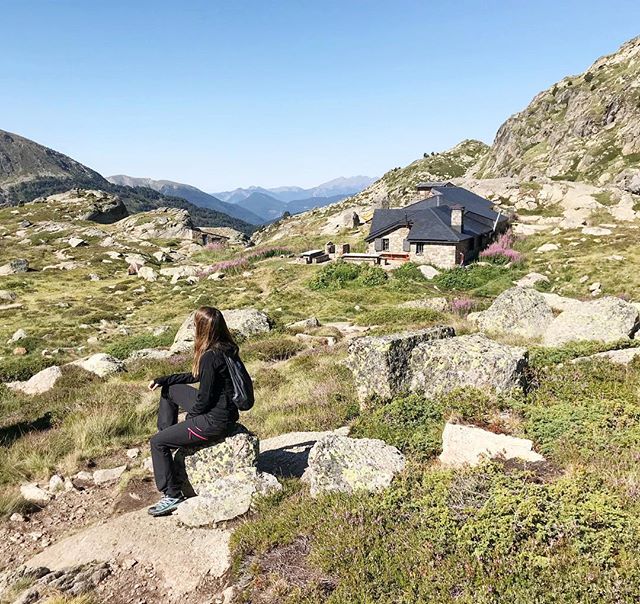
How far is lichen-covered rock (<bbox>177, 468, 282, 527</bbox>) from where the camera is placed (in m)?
7.11

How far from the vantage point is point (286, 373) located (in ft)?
51.9

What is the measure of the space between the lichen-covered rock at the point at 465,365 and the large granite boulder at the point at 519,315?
7.70 m

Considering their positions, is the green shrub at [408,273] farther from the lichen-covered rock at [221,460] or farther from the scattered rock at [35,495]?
the scattered rock at [35,495]

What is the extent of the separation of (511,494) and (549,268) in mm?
33585

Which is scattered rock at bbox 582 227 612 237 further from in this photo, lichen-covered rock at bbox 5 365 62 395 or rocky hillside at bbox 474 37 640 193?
lichen-covered rock at bbox 5 365 62 395

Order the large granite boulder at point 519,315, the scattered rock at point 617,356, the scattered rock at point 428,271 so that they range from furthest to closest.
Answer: the scattered rock at point 428,271, the large granite boulder at point 519,315, the scattered rock at point 617,356

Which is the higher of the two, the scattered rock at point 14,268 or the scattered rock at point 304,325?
the scattered rock at point 14,268

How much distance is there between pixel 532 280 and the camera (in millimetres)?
33031

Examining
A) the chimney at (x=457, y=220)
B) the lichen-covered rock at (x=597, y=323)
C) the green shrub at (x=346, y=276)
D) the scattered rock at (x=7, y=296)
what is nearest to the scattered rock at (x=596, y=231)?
the chimney at (x=457, y=220)

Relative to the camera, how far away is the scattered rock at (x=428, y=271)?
37469 millimetres

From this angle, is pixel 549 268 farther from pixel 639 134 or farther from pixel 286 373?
pixel 639 134

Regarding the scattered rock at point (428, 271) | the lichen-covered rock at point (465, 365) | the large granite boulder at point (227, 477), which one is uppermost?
the lichen-covered rock at point (465, 365)

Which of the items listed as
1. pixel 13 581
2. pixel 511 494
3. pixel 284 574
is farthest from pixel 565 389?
pixel 13 581

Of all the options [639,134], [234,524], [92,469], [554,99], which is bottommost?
[92,469]
